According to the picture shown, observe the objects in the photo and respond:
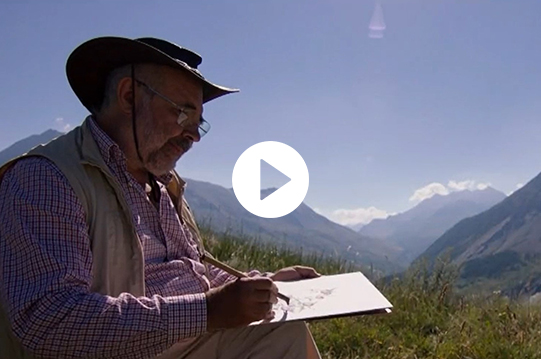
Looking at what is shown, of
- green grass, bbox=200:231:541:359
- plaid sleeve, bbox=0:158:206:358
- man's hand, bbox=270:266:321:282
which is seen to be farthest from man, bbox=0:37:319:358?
green grass, bbox=200:231:541:359

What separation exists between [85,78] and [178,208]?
24.5 inches

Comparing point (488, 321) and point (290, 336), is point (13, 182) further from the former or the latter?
point (488, 321)

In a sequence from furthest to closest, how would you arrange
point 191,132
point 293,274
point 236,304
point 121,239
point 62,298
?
point 293,274, point 191,132, point 121,239, point 236,304, point 62,298

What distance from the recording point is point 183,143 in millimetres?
2088

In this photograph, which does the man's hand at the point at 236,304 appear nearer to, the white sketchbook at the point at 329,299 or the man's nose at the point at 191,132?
the white sketchbook at the point at 329,299

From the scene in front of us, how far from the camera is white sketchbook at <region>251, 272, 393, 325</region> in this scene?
5.87 ft

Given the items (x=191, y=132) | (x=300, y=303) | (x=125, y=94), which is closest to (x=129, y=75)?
(x=125, y=94)

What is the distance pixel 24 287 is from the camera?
1435mm

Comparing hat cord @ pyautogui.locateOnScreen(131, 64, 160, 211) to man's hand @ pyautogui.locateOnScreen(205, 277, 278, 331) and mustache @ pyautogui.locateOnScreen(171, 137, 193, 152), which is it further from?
man's hand @ pyautogui.locateOnScreen(205, 277, 278, 331)

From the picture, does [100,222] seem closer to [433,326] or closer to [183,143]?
[183,143]

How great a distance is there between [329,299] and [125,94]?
1.02m

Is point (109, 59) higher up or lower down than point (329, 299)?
higher up

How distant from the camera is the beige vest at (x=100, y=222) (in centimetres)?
161

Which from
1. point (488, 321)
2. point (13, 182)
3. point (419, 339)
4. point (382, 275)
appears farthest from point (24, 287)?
point (382, 275)
